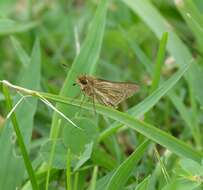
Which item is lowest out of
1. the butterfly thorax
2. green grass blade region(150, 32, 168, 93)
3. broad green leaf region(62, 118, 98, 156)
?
broad green leaf region(62, 118, 98, 156)

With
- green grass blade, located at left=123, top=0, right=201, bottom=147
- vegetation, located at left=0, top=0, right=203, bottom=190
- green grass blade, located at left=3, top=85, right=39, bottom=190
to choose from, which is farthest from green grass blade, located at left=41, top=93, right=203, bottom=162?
green grass blade, located at left=123, top=0, right=201, bottom=147

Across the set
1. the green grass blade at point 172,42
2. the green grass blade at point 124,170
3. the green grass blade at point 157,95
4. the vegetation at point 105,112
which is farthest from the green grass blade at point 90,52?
the green grass blade at point 124,170

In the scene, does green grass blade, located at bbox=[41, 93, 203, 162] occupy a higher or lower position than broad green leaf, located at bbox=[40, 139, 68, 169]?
higher

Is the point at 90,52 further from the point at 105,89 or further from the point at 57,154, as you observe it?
the point at 57,154

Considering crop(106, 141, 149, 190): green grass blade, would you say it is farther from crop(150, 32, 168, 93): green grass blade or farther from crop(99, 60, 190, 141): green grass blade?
crop(150, 32, 168, 93): green grass blade

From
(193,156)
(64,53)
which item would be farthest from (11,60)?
(193,156)

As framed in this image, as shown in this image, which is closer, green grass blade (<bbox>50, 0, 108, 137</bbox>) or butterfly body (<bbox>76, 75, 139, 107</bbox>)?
butterfly body (<bbox>76, 75, 139, 107</bbox>)

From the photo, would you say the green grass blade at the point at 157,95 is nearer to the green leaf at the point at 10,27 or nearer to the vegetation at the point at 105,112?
the vegetation at the point at 105,112

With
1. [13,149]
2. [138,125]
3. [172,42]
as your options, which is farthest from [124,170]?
[172,42]
